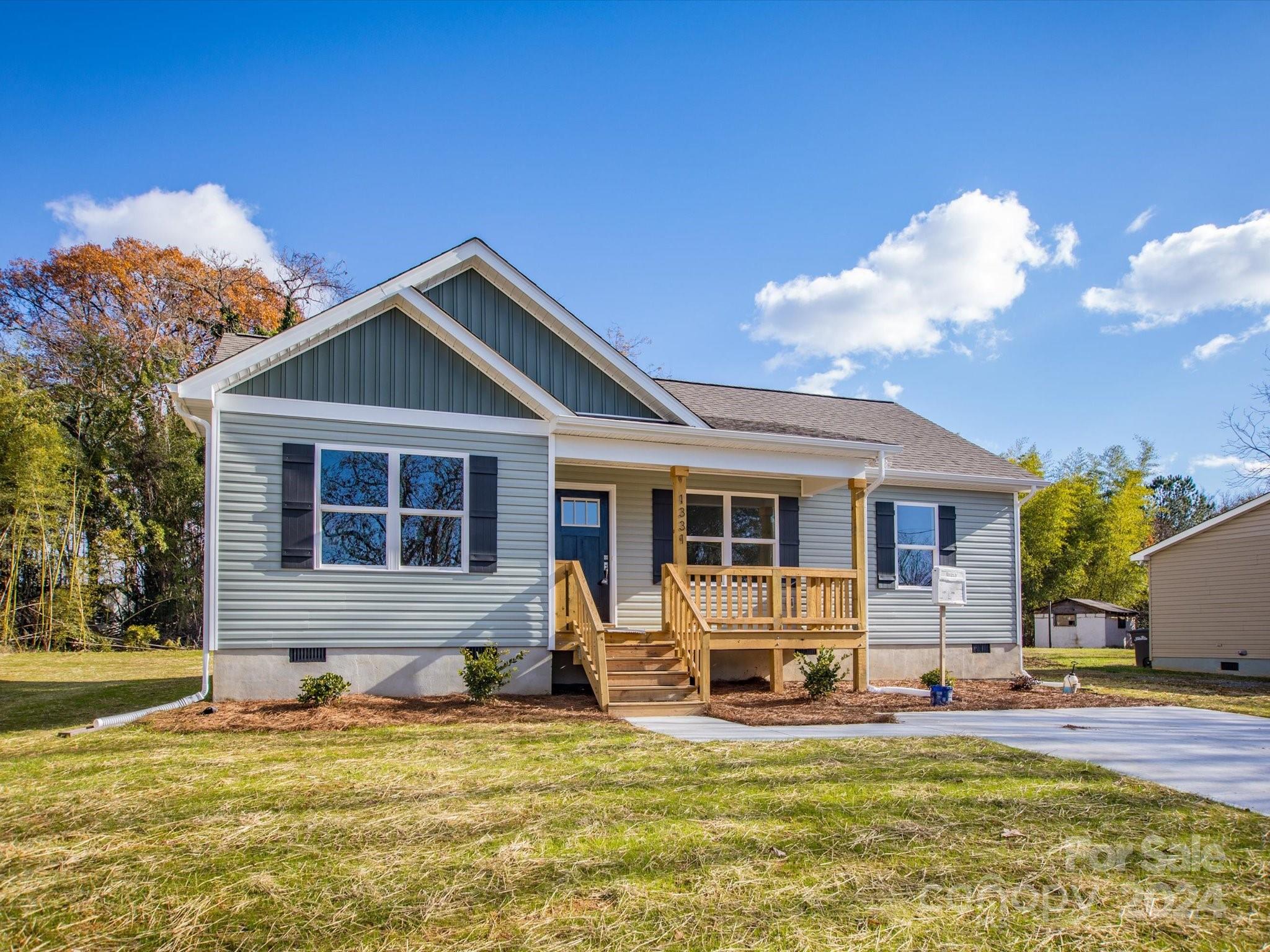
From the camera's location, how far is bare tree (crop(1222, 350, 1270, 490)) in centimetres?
2358

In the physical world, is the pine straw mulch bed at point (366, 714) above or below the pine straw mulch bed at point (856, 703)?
above

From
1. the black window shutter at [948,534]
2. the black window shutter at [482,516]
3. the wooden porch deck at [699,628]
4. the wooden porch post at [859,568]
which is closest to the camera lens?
the wooden porch deck at [699,628]

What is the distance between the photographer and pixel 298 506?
30.4ft

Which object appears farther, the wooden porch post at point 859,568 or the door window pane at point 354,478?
the wooden porch post at point 859,568

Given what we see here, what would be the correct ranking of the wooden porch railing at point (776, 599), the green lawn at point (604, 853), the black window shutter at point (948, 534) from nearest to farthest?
the green lawn at point (604, 853) → the wooden porch railing at point (776, 599) → the black window shutter at point (948, 534)

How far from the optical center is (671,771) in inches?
226

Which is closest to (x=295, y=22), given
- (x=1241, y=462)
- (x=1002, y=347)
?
(x=1002, y=347)

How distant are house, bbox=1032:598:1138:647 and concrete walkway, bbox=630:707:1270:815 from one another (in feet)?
84.6

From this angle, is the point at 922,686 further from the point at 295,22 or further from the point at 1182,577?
the point at 295,22

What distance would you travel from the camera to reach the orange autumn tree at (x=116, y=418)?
17781 millimetres

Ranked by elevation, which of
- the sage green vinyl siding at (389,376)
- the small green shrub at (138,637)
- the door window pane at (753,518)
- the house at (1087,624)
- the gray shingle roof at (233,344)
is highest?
the gray shingle roof at (233,344)

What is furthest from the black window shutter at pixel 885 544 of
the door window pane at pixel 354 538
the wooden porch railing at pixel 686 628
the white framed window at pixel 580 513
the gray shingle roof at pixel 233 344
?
the gray shingle roof at pixel 233 344

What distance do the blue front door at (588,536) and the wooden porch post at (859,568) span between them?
10.9ft

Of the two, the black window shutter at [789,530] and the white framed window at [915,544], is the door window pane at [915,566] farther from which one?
the black window shutter at [789,530]
